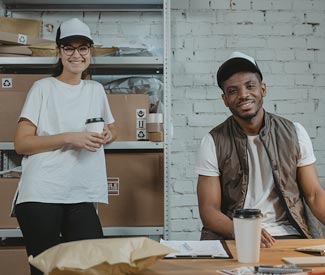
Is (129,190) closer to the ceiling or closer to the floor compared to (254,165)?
closer to the floor

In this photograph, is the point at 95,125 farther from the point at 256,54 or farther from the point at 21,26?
the point at 256,54

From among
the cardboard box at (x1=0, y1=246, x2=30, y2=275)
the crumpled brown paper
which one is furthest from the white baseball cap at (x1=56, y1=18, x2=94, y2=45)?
the crumpled brown paper

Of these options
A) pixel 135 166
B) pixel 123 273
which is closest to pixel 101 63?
pixel 135 166

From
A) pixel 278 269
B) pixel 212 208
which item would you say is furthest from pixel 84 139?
pixel 278 269

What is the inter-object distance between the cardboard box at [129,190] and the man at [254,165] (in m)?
0.57

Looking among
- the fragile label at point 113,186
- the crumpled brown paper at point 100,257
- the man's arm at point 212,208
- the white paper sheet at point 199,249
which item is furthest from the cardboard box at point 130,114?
the crumpled brown paper at point 100,257

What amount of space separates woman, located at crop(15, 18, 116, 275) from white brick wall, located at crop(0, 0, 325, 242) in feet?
2.70

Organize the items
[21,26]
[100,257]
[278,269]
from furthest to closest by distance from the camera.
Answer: [21,26] < [278,269] < [100,257]

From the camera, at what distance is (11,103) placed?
2.51 metres

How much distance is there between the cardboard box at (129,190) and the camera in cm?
250

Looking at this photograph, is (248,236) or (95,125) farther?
(95,125)

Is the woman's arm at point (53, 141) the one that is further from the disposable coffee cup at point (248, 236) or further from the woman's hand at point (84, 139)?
the disposable coffee cup at point (248, 236)

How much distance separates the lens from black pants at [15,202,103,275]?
1.98 meters

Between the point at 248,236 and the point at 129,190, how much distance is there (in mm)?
1391
